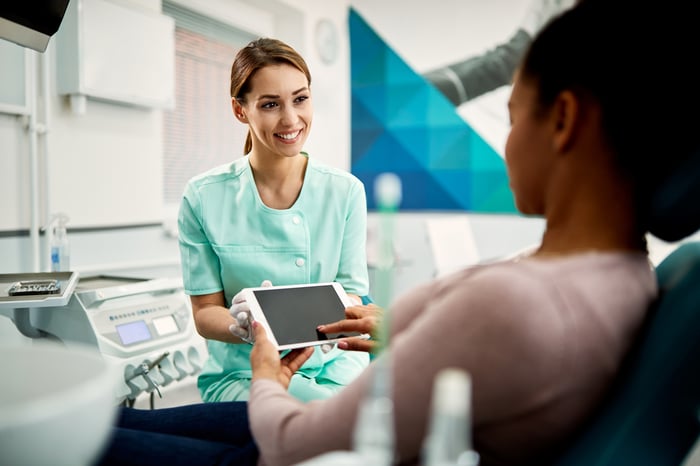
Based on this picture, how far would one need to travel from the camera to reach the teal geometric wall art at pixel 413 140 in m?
3.82

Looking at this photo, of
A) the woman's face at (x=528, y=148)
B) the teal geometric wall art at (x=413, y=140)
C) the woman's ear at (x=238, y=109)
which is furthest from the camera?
the teal geometric wall art at (x=413, y=140)

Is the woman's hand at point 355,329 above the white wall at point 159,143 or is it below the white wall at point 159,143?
below

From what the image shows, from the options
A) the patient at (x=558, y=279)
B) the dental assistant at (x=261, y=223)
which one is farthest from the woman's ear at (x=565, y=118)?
the dental assistant at (x=261, y=223)

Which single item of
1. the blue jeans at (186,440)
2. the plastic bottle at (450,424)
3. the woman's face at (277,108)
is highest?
the woman's face at (277,108)

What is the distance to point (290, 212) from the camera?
1.50 metres

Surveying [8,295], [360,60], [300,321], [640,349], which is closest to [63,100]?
[8,295]

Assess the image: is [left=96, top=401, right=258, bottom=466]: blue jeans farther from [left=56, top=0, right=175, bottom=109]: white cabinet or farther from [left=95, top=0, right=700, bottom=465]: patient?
[left=56, top=0, right=175, bottom=109]: white cabinet

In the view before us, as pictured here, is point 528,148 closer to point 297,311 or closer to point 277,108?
point 297,311

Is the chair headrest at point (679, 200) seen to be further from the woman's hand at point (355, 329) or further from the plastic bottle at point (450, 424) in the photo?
the woman's hand at point (355, 329)

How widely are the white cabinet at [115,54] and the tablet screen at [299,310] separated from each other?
1401 millimetres

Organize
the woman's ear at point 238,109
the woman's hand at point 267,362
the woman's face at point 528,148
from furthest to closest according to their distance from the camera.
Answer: the woman's ear at point 238,109 → the woman's hand at point 267,362 → the woman's face at point 528,148

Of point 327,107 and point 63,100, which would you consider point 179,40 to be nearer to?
point 63,100

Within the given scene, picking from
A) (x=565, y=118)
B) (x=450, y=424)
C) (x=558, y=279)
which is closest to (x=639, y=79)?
(x=565, y=118)

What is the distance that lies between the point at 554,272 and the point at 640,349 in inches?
5.8
